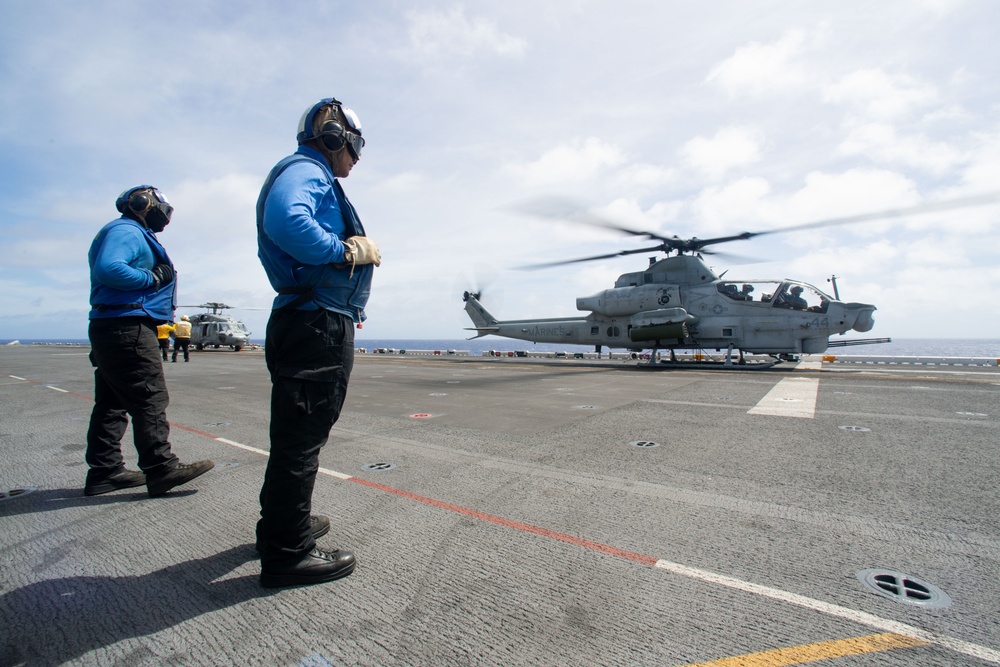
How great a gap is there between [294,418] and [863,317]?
16870mm

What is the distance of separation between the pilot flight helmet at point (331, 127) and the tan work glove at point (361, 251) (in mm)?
541

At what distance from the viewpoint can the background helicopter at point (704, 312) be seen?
47.8ft

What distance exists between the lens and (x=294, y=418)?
208 cm

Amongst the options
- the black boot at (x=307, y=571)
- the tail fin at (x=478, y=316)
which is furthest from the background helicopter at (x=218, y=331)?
the black boot at (x=307, y=571)

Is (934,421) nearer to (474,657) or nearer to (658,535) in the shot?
(658,535)

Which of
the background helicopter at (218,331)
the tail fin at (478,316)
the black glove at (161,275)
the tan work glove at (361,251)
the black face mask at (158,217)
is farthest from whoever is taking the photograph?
the background helicopter at (218,331)

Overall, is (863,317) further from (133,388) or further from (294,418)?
(133,388)

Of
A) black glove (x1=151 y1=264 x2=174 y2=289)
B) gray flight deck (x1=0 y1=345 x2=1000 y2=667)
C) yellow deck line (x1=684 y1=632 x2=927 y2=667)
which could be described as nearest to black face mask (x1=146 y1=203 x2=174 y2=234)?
black glove (x1=151 y1=264 x2=174 y2=289)

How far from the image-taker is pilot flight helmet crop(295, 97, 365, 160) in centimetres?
237

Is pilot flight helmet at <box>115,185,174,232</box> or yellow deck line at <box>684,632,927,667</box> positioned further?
pilot flight helmet at <box>115,185,174,232</box>

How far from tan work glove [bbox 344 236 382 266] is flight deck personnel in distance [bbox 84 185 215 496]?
1919 mm

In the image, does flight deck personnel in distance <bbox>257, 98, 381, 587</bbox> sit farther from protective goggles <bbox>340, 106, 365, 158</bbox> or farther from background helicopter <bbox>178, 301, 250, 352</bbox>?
background helicopter <bbox>178, 301, 250, 352</bbox>

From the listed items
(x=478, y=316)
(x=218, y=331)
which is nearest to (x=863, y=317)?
(x=478, y=316)

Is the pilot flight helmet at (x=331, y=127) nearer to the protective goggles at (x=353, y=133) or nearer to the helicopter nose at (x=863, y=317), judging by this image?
the protective goggles at (x=353, y=133)
